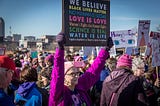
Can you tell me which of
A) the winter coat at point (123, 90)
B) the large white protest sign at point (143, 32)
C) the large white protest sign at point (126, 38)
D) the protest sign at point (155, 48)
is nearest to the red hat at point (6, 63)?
the winter coat at point (123, 90)

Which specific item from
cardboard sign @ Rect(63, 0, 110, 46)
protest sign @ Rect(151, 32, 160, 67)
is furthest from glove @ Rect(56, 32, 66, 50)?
protest sign @ Rect(151, 32, 160, 67)

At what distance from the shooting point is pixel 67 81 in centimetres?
388

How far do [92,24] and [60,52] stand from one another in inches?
35.4

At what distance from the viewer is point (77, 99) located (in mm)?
3809

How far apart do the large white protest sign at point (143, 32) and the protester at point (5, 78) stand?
25.1ft

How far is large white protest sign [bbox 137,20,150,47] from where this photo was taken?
10.3 m

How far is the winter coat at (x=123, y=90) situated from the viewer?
4371 millimetres

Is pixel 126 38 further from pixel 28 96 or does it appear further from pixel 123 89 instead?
pixel 28 96

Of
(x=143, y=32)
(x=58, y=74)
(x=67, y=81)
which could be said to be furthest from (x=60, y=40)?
(x=143, y=32)

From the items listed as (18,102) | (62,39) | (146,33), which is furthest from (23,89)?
(146,33)

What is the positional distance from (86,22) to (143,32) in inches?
255

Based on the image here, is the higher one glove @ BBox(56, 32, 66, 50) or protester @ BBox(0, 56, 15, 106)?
glove @ BBox(56, 32, 66, 50)

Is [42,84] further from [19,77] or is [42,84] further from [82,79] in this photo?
[82,79]

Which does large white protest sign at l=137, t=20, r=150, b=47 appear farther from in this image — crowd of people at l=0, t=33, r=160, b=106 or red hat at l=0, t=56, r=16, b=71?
red hat at l=0, t=56, r=16, b=71
